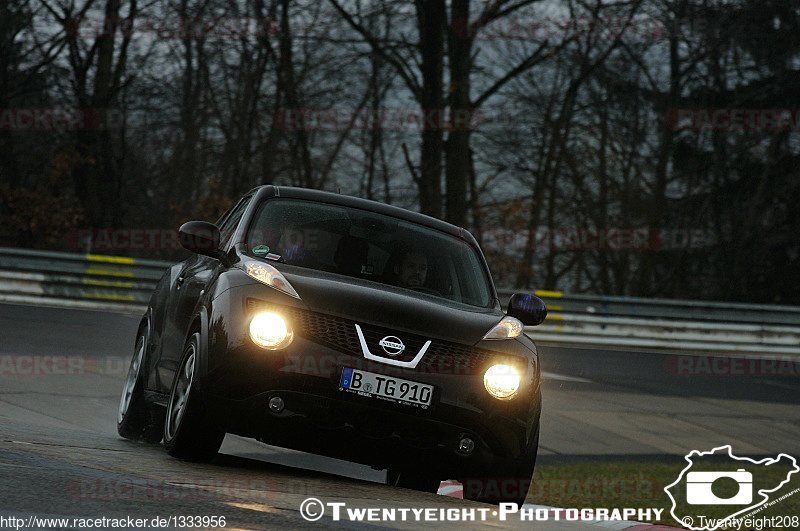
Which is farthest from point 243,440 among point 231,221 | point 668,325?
point 668,325

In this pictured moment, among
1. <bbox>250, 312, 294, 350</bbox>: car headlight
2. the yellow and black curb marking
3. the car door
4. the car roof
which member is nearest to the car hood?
<bbox>250, 312, 294, 350</bbox>: car headlight

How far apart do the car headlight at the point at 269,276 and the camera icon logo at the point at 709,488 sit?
3269mm

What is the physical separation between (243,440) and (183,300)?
2451 mm

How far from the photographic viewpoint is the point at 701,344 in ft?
69.2

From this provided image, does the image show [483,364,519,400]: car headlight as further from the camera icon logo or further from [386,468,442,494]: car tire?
the camera icon logo

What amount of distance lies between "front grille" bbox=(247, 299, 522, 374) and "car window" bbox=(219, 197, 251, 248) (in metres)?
1.47

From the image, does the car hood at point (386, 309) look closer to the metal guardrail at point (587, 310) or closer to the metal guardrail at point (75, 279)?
the metal guardrail at point (587, 310)

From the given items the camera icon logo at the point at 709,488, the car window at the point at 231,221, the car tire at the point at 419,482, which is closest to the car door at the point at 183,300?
the car window at the point at 231,221

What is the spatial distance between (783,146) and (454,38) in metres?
8.09

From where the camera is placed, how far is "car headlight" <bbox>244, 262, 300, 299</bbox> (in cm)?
560

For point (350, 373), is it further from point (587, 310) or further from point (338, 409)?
point (587, 310)

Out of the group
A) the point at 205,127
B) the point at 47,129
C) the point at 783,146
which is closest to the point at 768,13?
the point at 783,146

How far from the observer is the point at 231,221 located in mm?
7309

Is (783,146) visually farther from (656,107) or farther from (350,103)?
(350,103)
